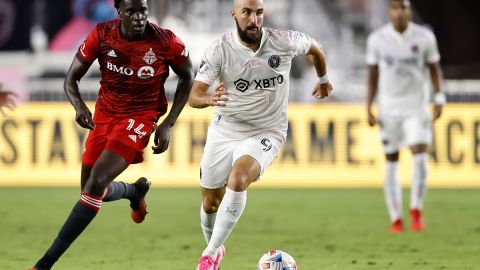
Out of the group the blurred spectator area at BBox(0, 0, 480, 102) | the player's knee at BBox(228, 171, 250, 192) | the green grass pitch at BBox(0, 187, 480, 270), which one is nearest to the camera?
the player's knee at BBox(228, 171, 250, 192)

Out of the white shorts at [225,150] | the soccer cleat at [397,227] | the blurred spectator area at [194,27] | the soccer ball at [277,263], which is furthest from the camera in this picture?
the blurred spectator area at [194,27]

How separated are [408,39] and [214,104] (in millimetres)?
5457

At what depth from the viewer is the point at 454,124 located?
61.5 ft

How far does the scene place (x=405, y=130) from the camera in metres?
13.1

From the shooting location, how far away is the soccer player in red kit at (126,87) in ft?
29.3

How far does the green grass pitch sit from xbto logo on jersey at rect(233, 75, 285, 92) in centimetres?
159

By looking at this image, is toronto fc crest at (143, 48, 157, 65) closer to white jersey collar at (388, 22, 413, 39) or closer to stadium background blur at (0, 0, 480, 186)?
white jersey collar at (388, 22, 413, 39)

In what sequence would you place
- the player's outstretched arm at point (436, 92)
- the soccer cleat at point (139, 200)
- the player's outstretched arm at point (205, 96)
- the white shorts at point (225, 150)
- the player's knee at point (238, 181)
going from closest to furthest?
the player's outstretched arm at point (205, 96) → the player's knee at point (238, 181) → the white shorts at point (225, 150) → the soccer cleat at point (139, 200) → the player's outstretched arm at point (436, 92)

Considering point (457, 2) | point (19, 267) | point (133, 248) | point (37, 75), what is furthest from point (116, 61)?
point (457, 2)

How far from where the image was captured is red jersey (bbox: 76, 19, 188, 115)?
29.8 ft

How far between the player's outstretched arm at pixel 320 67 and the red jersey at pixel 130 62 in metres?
1.06

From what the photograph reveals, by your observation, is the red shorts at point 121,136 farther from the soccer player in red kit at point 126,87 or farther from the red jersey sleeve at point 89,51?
the red jersey sleeve at point 89,51

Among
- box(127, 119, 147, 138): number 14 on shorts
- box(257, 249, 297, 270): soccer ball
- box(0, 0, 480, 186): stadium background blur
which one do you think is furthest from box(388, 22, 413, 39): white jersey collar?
box(0, 0, 480, 186): stadium background blur

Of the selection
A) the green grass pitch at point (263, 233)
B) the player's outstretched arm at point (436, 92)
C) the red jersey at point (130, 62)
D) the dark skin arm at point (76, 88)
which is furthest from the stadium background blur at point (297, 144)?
the dark skin arm at point (76, 88)
